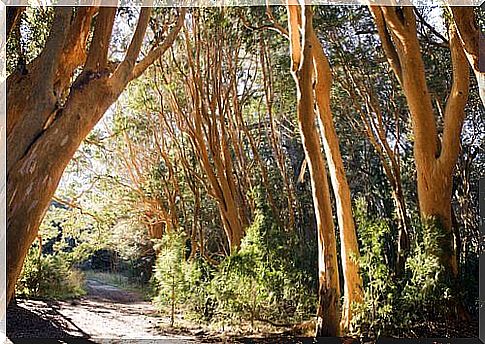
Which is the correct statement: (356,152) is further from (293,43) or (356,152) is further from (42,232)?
(42,232)

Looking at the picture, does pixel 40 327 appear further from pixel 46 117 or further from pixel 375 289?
pixel 46 117

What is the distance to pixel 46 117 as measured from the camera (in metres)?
2.77

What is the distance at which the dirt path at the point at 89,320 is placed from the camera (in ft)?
18.9

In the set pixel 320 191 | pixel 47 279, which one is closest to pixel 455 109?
pixel 320 191

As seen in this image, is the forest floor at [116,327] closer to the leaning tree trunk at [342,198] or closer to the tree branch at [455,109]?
the leaning tree trunk at [342,198]

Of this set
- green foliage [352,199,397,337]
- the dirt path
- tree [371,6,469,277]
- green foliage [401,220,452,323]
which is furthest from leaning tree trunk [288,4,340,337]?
the dirt path

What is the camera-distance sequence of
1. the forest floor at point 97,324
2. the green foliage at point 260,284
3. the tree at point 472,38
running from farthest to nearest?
the forest floor at point 97,324 < the green foliage at point 260,284 < the tree at point 472,38

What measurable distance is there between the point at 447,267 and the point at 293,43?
89.2 inches

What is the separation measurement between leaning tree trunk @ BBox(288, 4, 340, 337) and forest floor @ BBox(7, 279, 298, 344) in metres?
1.27

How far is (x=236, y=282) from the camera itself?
5.55 m

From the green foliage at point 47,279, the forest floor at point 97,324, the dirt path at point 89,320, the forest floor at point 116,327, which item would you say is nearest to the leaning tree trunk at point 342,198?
the forest floor at point 116,327

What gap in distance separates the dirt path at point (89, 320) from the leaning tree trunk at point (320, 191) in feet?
5.93

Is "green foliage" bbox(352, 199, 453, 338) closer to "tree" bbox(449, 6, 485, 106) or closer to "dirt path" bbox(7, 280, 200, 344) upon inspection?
"tree" bbox(449, 6, 485, 106)

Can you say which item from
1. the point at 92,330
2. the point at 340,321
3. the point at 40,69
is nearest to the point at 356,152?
the point at 340,321
